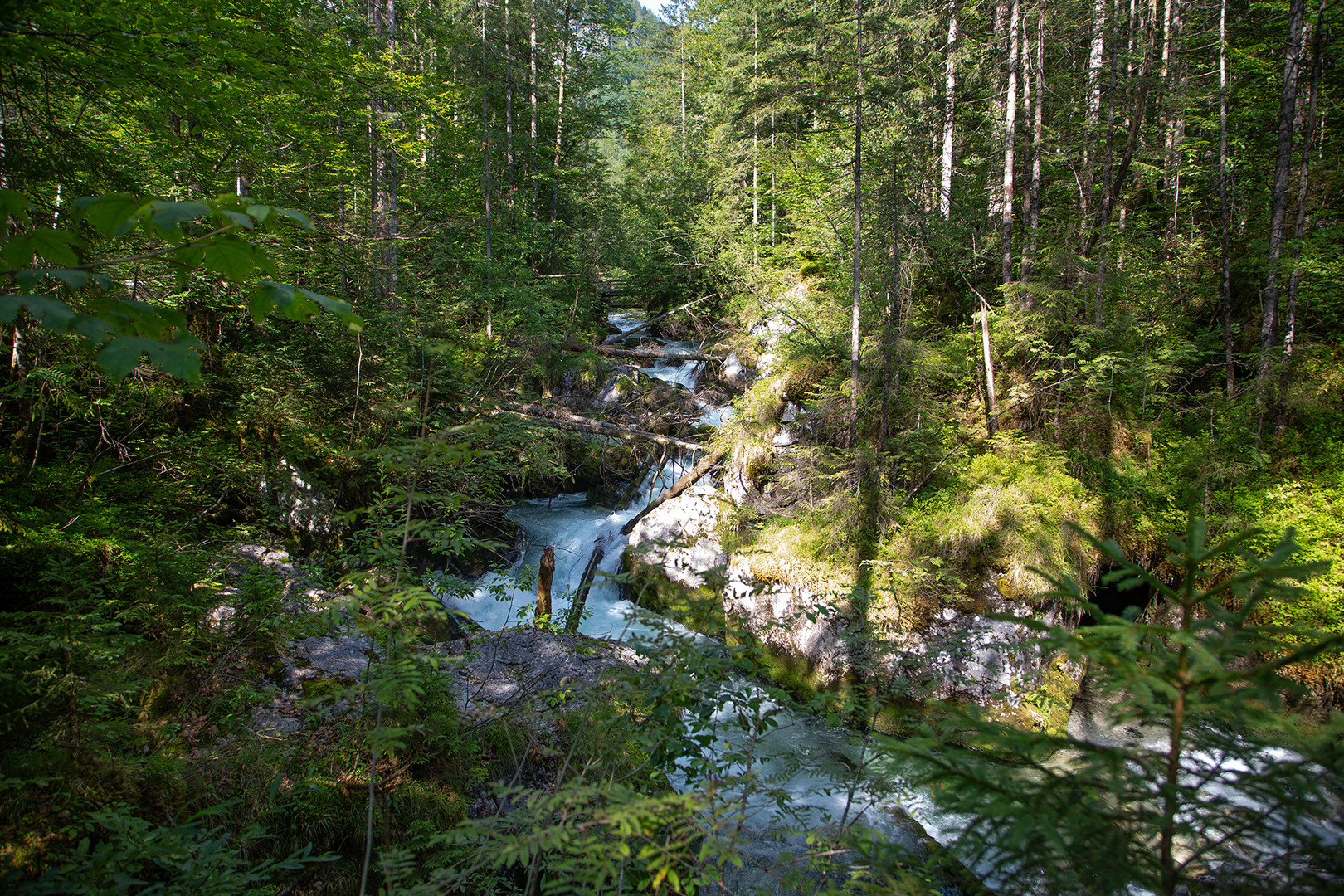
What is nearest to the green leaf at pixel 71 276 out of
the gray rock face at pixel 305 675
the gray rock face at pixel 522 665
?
the gray rock face at pixel 305 675

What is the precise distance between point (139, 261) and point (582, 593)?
8754mm

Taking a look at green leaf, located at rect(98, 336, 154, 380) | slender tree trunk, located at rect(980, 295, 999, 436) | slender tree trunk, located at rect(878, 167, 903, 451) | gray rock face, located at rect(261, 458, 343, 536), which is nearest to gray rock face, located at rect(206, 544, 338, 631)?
gray rock face, located at rect(261, 458, 343, 536)

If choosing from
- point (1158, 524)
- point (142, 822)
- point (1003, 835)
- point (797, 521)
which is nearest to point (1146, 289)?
point (1158, 524)

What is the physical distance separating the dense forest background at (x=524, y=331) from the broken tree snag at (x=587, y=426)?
48 centimetres

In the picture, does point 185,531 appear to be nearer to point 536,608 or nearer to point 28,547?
point 28,547

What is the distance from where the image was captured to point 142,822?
2.41 metres

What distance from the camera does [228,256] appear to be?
1452 millimetres

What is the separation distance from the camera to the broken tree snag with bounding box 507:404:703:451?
12.5m

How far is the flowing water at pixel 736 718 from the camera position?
9.73ft

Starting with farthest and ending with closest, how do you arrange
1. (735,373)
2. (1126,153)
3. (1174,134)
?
(735,373)
(1174,134)
(1126,153)

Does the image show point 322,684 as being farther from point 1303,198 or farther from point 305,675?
point 1303,198

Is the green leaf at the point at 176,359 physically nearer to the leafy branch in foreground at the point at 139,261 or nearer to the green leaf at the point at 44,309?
the leafy branch in foreground at the point at 139,261

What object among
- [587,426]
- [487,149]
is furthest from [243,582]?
[487,149]

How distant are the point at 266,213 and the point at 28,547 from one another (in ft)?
17.4
